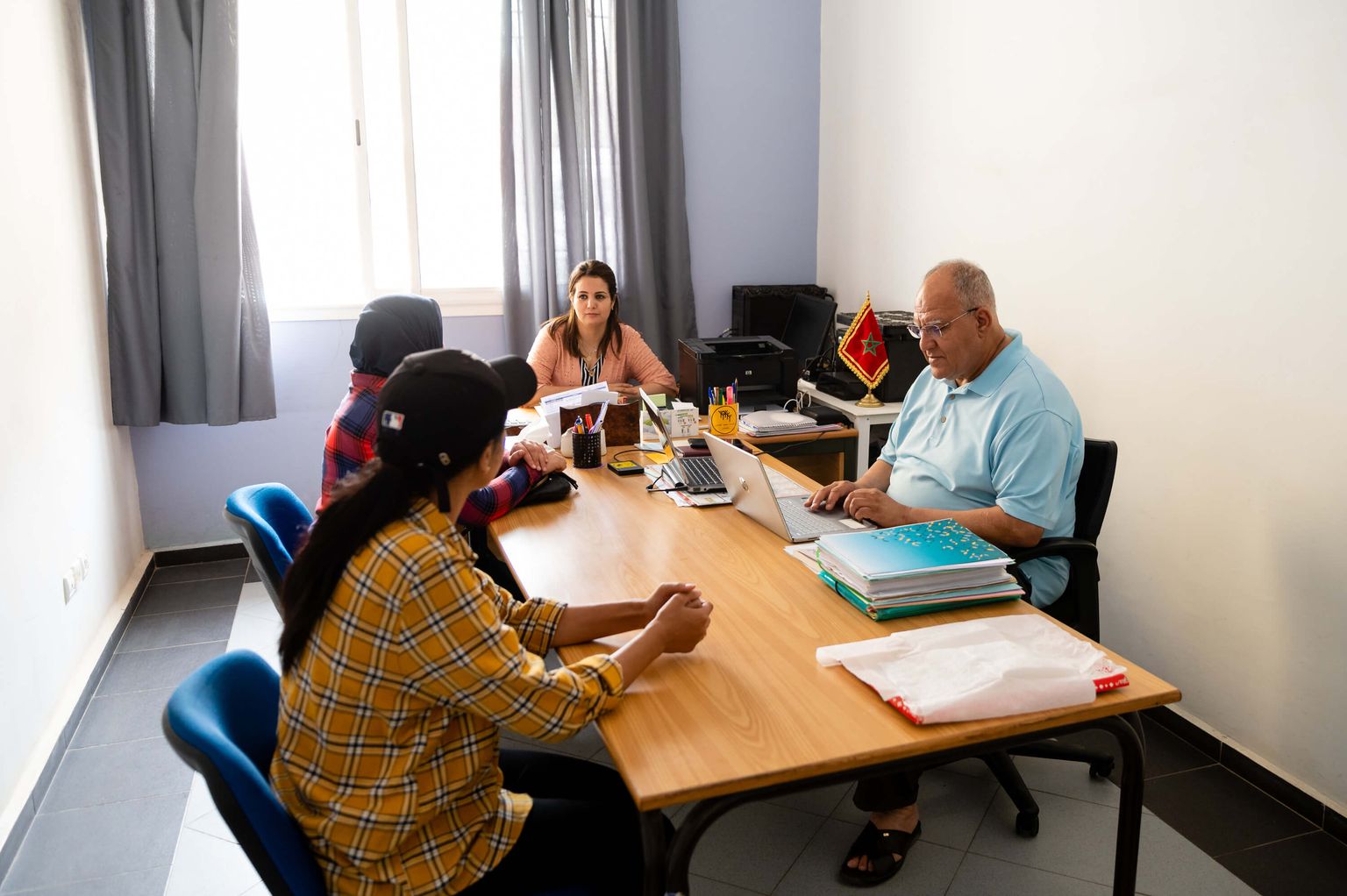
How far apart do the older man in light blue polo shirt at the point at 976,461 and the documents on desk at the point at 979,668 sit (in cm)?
55

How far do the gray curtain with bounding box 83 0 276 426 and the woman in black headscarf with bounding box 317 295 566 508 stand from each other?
73.7 inches

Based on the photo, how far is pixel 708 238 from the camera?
4.58 metres

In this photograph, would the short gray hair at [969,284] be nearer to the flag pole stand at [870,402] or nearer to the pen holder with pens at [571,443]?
the pen holder with pens at [571,443]

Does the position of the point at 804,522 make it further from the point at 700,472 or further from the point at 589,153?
the point at 589,153

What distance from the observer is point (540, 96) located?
13.2 feet

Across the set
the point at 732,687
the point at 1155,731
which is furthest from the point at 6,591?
the point at 1155,731

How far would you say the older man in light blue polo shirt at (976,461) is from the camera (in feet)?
6.63

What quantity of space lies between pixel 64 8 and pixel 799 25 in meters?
3.08

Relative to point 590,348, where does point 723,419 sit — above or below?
below

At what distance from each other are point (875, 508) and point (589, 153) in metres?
2.71

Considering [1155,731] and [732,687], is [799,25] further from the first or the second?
[732,687]

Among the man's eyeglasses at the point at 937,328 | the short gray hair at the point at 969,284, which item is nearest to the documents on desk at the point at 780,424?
the man's eyeglasses at the point at 937,328

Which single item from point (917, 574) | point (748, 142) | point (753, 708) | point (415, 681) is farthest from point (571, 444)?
point (748, 142)

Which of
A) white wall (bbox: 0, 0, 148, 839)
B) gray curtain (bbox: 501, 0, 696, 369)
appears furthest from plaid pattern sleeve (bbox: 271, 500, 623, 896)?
gray curtain (bbox: 501, 0, 696, 369)
